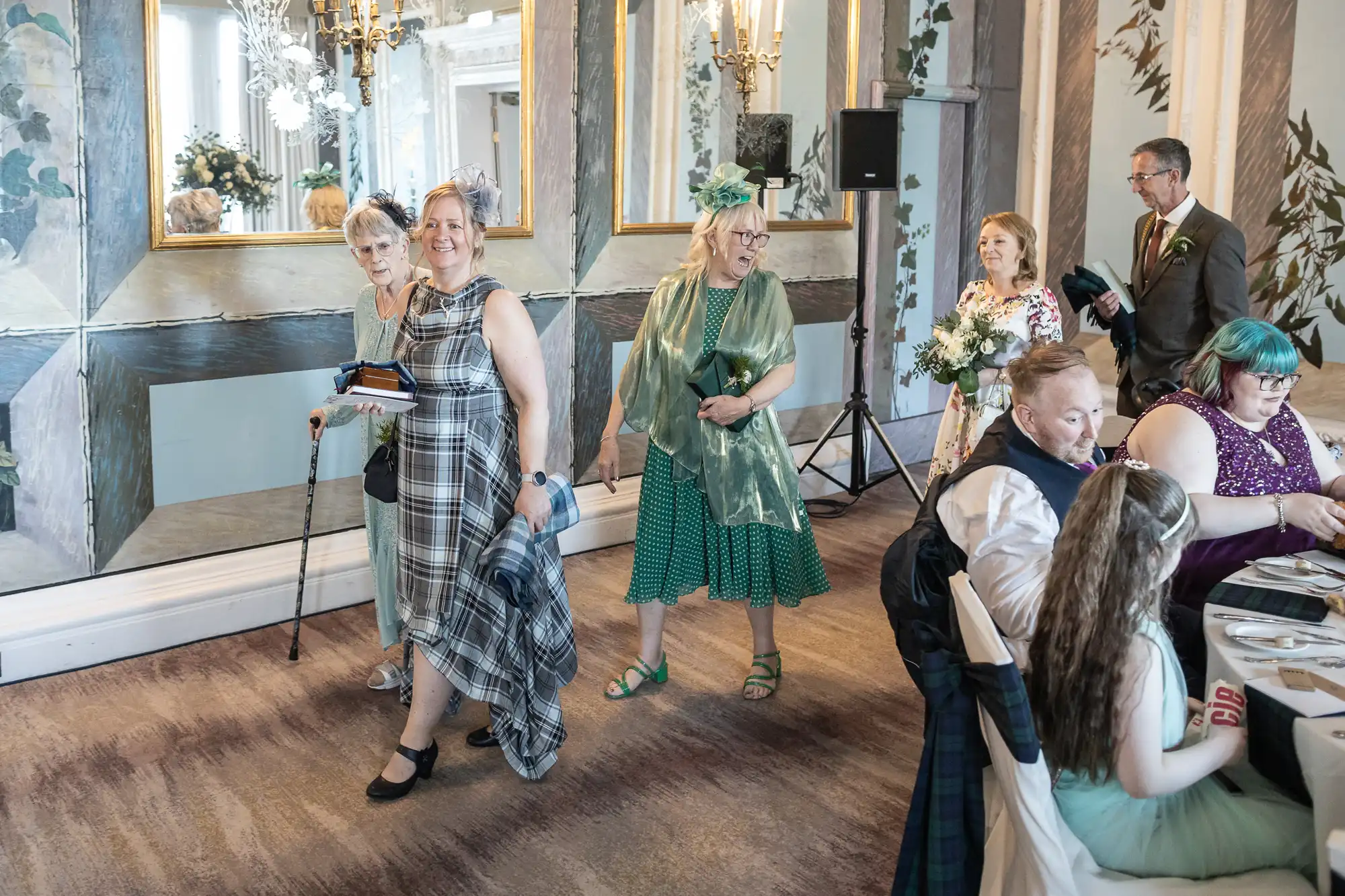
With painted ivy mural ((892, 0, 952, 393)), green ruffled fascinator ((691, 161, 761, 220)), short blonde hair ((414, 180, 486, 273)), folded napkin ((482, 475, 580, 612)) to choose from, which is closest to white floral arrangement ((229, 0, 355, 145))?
short blonde hair ((414, 180, 486, 273))

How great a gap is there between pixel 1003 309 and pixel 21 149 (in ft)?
11.2

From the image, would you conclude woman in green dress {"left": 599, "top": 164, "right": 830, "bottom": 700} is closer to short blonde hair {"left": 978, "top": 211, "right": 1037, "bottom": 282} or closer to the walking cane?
the walking cane

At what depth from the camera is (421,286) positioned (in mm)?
3312

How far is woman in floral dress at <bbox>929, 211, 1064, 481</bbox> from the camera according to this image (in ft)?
15.6

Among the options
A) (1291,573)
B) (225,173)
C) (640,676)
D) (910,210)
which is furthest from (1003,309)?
(225,173)

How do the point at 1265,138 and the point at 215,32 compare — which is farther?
the point at 1265,138

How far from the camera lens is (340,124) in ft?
15.1

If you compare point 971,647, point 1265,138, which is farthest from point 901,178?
point 971,647

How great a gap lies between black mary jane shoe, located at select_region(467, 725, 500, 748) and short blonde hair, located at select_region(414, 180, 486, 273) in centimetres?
136

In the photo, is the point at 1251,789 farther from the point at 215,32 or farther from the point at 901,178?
the point at 901,178

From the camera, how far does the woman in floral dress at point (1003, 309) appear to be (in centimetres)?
477

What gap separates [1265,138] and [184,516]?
5.34 metres

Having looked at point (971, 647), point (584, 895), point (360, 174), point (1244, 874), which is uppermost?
point (360, 174)

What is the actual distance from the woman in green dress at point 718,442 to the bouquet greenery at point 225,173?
1.54 metres
